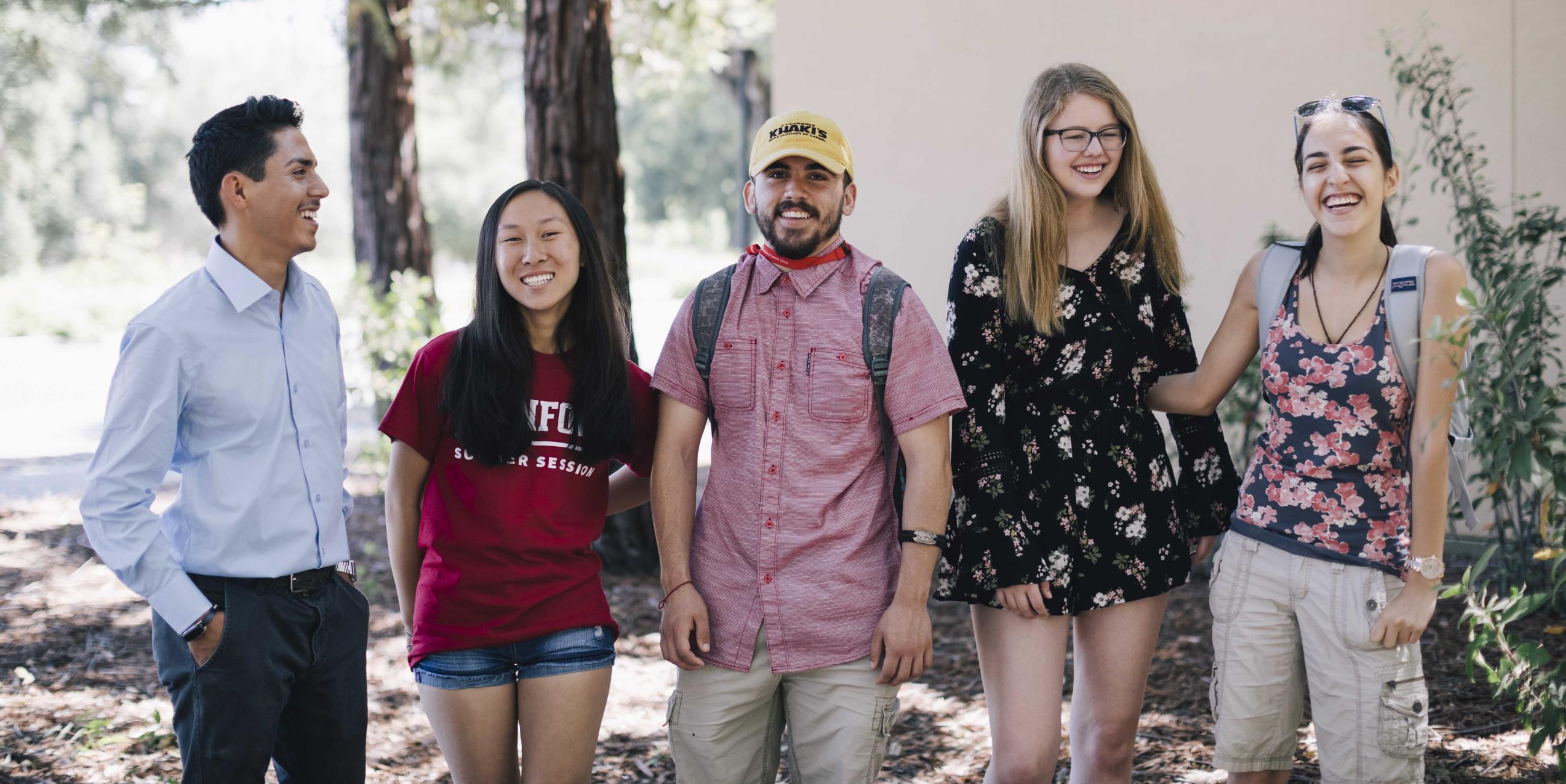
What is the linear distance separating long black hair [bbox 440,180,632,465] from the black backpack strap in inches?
7.9

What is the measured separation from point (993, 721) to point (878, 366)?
36.8 inches

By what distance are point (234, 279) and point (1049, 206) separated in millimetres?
1901

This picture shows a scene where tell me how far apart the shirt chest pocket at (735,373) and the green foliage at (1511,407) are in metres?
1.41

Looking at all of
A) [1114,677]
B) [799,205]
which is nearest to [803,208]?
[799,205]

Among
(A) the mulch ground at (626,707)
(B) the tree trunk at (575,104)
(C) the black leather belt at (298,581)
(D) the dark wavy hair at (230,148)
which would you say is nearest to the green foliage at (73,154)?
(A) the mulch ground at (626,707)

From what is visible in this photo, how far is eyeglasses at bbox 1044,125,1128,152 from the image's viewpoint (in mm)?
2895

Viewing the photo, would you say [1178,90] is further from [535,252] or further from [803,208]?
[535,252]

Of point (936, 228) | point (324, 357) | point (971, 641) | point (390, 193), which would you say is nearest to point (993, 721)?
point (324, 357)

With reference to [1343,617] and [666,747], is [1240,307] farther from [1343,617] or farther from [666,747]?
[666,747]

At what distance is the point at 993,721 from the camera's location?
2.91m

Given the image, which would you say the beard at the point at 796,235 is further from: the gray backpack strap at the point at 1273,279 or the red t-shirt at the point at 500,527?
the gray backpack strap at the point at 1273,279

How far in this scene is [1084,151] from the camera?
2895 millimetres

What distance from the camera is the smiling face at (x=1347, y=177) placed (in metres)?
2.72

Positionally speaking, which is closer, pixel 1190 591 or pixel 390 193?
pixel 1190 591
